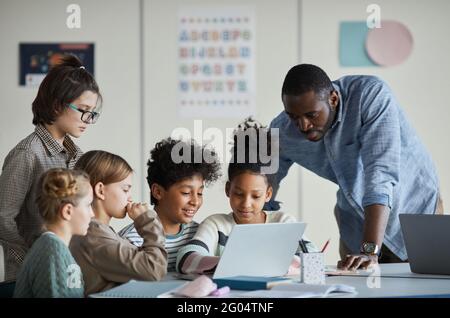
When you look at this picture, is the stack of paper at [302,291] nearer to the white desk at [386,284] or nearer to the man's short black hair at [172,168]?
the white desk at [386,284]

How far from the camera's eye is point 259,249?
173cm

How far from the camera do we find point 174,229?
7.36 ft

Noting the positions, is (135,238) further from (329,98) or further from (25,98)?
(25,98)

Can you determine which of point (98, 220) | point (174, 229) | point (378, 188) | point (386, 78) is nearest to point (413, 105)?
point (386, 78)

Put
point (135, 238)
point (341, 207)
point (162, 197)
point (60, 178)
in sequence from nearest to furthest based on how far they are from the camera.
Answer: point (60, 178) → point (135, 238) → point (162, 197) → point (341, 207)

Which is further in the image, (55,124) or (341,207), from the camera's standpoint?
(341,207)

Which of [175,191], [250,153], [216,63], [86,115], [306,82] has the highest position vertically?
[216,63]

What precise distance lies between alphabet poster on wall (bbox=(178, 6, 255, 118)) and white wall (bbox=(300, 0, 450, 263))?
1.00ft

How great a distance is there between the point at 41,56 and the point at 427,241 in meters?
2.47

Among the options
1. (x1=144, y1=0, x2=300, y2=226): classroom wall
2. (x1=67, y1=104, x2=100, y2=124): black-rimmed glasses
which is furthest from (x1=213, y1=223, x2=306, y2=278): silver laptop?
(x1=144, y1=0, x2=300, y2=226): classroom wall

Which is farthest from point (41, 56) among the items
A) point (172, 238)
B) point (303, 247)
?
point (303, 247)

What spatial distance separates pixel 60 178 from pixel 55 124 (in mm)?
569

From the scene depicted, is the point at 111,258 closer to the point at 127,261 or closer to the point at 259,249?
the point at 127,261

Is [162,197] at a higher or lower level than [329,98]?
lower
